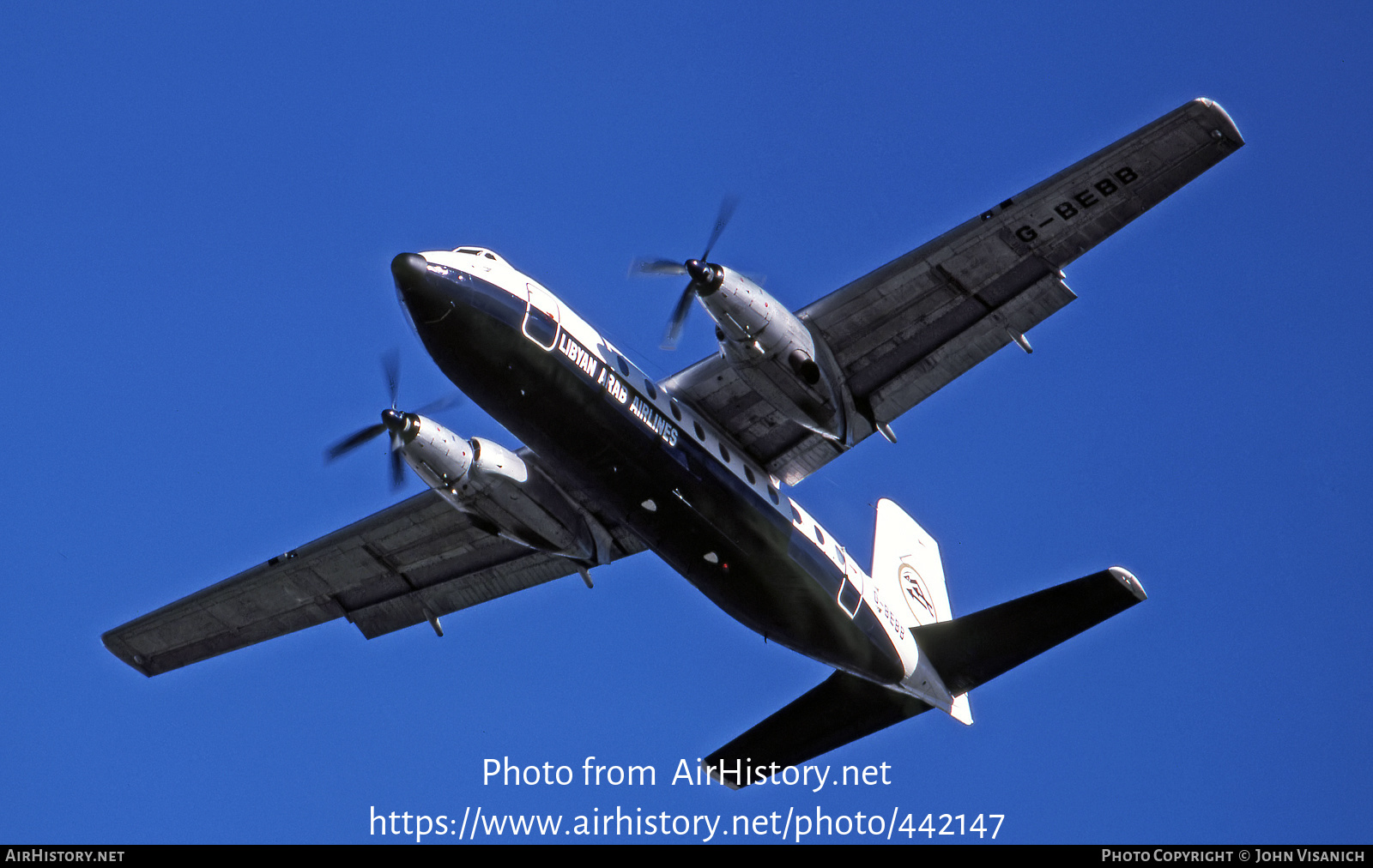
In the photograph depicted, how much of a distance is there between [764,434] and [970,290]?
3.72 metres

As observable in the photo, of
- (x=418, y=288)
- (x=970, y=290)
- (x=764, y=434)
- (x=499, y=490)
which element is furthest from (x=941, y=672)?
(x=418, y=288)

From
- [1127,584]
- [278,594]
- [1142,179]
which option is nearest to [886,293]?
[1142,179]

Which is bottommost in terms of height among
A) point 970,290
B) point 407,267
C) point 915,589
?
point 915,589

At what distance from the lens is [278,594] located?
2581 cm

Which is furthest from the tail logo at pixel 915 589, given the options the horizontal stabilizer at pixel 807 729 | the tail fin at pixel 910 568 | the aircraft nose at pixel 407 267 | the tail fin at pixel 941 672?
the aircraft nose at pixel 407 267

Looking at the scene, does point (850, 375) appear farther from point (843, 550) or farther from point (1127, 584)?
point (1127, 584)

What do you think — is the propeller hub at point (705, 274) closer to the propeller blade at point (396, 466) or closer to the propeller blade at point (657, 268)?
the propeller blade at point (657, 268)

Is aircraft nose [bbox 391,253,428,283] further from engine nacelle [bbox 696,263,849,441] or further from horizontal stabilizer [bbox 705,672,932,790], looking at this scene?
horizontal stabilizer [bbox 705,672,932,790]

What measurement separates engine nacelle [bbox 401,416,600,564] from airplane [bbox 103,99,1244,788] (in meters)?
0.03

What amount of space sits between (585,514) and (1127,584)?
8.20m

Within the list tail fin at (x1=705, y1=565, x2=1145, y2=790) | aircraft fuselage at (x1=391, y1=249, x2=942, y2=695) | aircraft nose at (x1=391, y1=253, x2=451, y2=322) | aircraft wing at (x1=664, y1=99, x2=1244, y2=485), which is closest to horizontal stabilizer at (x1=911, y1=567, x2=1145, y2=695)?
tail fin at (x1=705, y1=565, x2=1145, y2=790)

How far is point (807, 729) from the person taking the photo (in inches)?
923

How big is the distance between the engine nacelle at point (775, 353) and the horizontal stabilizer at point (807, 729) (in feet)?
16.1

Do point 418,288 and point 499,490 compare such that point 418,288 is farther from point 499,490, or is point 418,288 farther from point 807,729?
point 807,729
